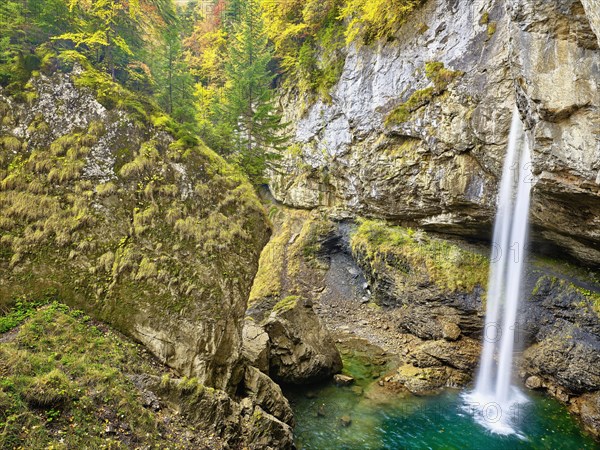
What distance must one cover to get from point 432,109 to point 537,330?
10.7m

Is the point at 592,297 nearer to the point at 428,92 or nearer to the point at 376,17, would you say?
the point at 428,92

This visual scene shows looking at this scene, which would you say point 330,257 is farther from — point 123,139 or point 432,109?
point 123,139

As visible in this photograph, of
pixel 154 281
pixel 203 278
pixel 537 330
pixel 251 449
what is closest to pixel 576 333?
pixel 537 330

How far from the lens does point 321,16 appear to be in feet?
76.5

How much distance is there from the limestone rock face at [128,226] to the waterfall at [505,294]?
392 inches

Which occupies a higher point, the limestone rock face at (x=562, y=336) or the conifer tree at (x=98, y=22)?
the conifer tree at (x=98, y=22)

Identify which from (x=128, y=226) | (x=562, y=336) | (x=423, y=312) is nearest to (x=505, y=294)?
(x=562, y=336)

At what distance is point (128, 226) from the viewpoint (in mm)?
8453

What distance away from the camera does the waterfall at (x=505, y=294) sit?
12420 mm

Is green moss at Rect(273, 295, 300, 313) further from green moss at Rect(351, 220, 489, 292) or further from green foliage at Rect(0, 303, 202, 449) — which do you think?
green foliage at Rect(0, 303, 202, 449)

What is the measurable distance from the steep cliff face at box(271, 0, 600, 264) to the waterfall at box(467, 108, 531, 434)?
57cm

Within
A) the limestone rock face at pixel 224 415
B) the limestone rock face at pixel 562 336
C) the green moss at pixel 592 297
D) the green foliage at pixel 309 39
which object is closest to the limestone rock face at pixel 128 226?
the limestone rock face at pixel 224 415

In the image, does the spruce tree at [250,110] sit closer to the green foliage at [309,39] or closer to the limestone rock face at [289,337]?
the green foliage at [309,39]

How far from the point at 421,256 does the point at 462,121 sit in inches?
289
